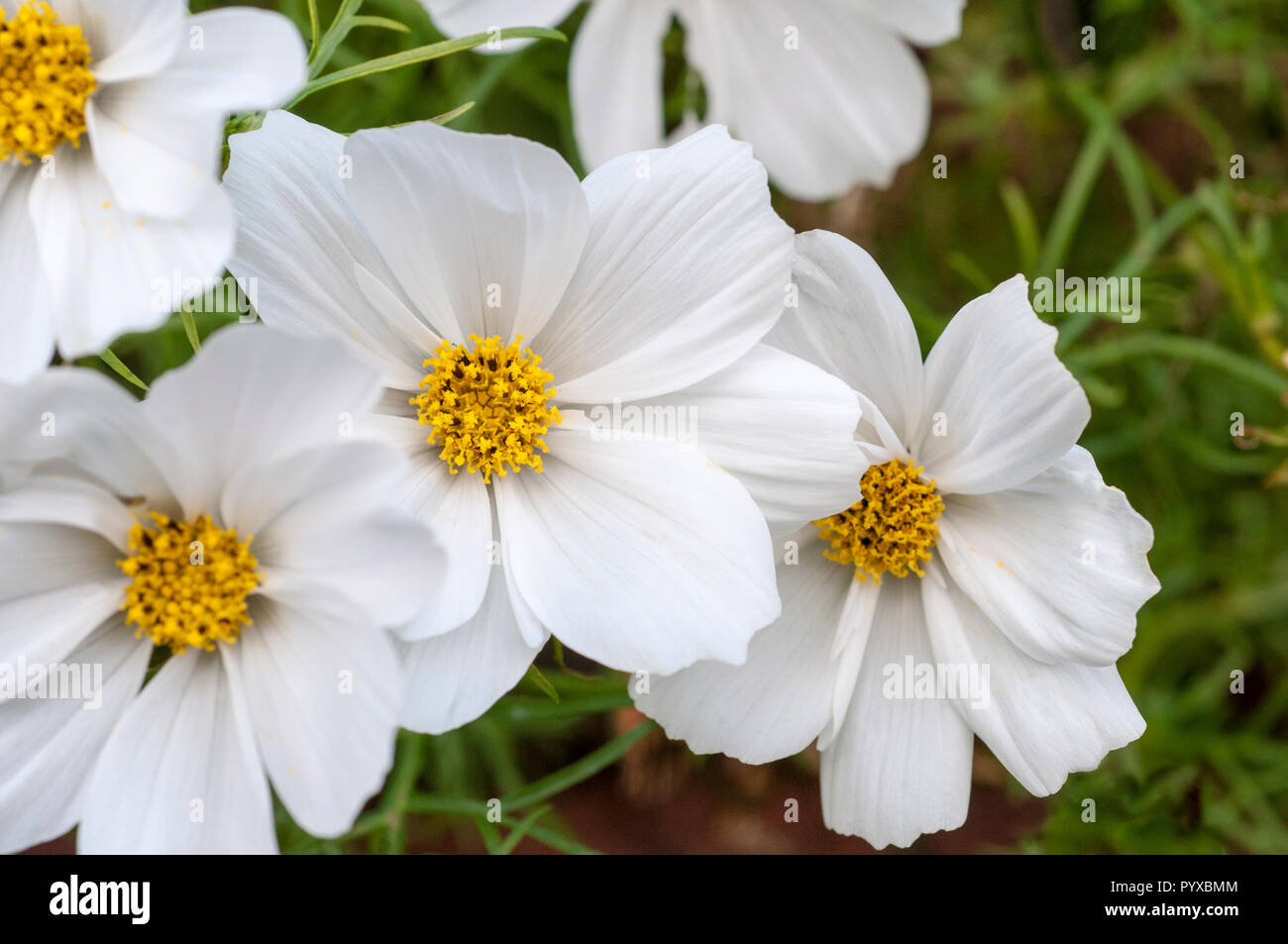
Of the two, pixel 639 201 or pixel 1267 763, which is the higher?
pixel 639 201

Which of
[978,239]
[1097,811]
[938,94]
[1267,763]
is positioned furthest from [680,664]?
[938,94]

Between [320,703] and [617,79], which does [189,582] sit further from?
[617,79]

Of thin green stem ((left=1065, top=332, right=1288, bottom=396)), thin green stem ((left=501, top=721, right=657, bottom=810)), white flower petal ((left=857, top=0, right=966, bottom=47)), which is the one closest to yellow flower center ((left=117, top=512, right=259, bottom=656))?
thin green stem ((left=501, top=721, right=657, bottom=810))

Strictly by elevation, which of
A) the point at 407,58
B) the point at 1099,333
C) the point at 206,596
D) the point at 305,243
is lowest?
the point at 206,596

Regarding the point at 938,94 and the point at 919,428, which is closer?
the point at 919,428

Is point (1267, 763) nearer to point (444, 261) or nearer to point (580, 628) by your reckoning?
point (580, 628)

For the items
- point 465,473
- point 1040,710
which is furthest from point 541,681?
point 1040,710

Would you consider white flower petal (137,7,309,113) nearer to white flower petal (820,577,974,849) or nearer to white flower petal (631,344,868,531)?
white flower petal (631,344,868,531)
